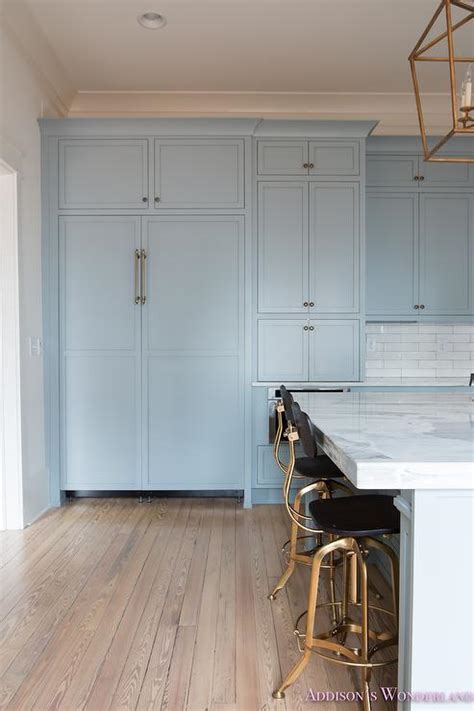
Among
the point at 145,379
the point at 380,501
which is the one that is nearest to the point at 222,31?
the point at 145,379

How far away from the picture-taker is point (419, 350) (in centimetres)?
453

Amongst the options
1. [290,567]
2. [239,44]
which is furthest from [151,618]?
[239,44]

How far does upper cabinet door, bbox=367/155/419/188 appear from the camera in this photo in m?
4.19

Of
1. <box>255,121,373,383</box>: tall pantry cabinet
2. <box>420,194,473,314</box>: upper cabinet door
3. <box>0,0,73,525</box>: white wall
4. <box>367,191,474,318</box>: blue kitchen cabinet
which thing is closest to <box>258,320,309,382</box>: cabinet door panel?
<box>255,121,373,383</box>: tall pantry cabinet

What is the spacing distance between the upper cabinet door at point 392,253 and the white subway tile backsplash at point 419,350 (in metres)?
0.32

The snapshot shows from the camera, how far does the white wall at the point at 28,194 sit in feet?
10.3

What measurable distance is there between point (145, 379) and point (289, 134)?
198 centimetres

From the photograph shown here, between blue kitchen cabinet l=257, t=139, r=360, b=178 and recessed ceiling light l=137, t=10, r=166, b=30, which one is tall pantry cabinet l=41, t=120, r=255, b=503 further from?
recessed ceiling light l=137, t=10, r=166, b=30

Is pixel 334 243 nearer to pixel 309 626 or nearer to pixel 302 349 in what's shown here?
pixel 302 349

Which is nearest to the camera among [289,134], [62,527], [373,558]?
[373,558]

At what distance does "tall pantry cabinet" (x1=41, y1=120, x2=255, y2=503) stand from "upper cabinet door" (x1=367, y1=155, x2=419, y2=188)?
1.10 meters

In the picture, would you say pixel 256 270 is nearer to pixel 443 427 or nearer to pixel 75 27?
pixel 75 27

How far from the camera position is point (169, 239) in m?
3.76

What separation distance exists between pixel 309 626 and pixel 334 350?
2392mm
